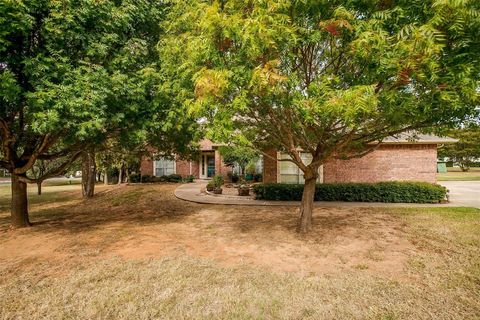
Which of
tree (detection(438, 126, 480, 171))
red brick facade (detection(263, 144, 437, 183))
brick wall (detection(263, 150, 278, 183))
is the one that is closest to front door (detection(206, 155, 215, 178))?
brick wall (detection(263, 150, 278, 183))

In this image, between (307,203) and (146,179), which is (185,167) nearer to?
(146,179)

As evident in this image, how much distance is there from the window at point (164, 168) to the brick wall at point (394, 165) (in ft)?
59.3

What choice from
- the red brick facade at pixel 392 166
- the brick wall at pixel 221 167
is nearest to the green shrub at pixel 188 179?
the brick wall at pixel 221 167

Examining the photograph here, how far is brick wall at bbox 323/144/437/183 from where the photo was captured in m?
15.7

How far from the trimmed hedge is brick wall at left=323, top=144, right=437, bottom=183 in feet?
6.40

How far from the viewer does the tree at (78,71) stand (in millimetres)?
6176

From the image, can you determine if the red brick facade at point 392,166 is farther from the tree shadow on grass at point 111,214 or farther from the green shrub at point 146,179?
the green shrub at point 146,179

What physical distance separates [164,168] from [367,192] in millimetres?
20756

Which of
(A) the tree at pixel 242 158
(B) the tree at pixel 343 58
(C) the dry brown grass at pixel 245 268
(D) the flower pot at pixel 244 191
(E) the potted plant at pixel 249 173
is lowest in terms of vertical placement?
(C) the dry brown grass at pixel 245 268

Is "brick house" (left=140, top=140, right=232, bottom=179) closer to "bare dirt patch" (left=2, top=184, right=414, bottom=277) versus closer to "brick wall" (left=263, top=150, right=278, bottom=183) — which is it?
"brick wall" (left=263, top=150, right=278, bottom=183)

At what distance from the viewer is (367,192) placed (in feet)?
45.9

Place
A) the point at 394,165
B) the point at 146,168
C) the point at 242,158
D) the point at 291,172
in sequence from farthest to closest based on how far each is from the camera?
the point at 146,168, the point at 242,158, the point at 291,172, the point at 394,165

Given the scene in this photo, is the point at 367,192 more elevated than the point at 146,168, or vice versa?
the point at 146,168

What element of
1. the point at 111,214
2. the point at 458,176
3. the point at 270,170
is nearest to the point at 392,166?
the point at 270,170
